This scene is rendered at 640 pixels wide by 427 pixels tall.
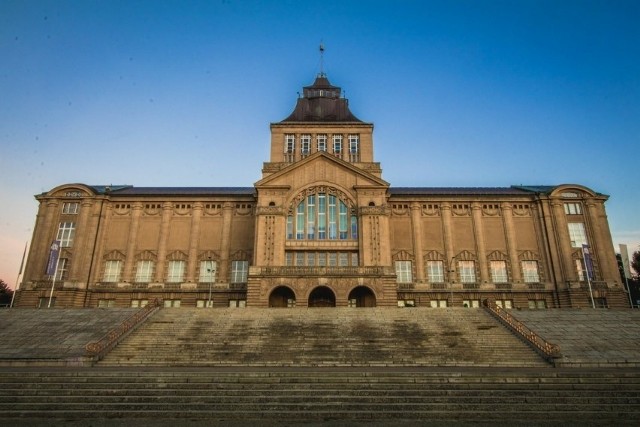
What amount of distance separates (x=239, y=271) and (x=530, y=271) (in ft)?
110

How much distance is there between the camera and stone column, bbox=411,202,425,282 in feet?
163

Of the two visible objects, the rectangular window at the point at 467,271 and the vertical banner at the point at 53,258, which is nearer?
the vertical banner at the point at 53,258

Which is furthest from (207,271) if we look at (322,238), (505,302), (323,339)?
(505,302)

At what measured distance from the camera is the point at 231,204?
52.4 meters

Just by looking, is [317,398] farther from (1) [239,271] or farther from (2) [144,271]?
(2) [144,271]

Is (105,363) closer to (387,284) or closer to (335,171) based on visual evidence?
(387,284)

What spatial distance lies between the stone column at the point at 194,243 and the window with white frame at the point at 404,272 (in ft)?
75.4

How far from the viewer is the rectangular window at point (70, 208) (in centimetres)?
5119

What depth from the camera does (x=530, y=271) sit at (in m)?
50.2

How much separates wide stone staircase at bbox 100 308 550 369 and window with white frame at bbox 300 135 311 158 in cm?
2359

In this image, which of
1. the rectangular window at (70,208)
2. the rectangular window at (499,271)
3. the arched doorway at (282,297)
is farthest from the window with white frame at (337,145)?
the rectangular window at (70,208)

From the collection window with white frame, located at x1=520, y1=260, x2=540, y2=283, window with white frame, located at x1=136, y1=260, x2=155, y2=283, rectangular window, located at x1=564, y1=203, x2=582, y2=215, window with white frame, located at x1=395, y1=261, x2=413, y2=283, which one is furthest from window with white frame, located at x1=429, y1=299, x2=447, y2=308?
window with white frame, located at x1=136, y1=260, x2=155, y2=283

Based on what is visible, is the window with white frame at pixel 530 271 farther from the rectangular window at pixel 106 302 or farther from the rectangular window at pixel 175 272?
the rectangular window at pixel 106 302

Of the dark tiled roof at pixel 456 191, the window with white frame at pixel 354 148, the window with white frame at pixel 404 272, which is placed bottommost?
the window with white frame at pixel 404 272
